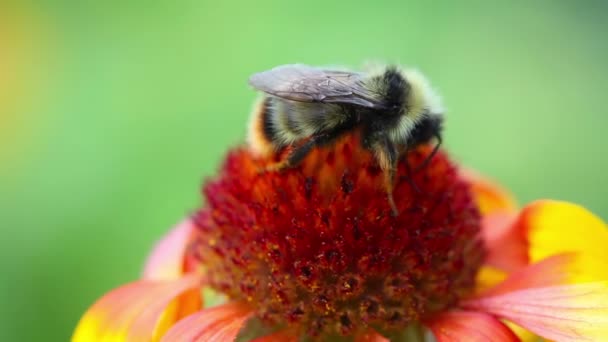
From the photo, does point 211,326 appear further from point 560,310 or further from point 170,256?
point 560,310

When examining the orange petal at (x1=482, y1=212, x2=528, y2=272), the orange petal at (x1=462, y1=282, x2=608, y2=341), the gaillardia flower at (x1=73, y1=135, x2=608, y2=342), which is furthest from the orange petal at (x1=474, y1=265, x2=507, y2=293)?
the orange petal at (x1=462, y1=282, x2=608, y2=341)

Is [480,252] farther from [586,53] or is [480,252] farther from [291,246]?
[586,53]

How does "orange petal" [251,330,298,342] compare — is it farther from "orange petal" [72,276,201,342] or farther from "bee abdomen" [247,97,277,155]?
"bee abdomen" [247,97,277,155]

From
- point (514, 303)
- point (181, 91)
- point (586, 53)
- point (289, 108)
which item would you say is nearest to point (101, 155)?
point (181, 91)

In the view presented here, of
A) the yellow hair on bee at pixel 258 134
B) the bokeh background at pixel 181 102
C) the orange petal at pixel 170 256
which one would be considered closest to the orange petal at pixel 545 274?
the yellow hair on bee at pixel 258 134

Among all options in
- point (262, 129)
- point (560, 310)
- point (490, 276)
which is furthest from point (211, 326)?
point (490, 276)

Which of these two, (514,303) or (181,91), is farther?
(181,91)
